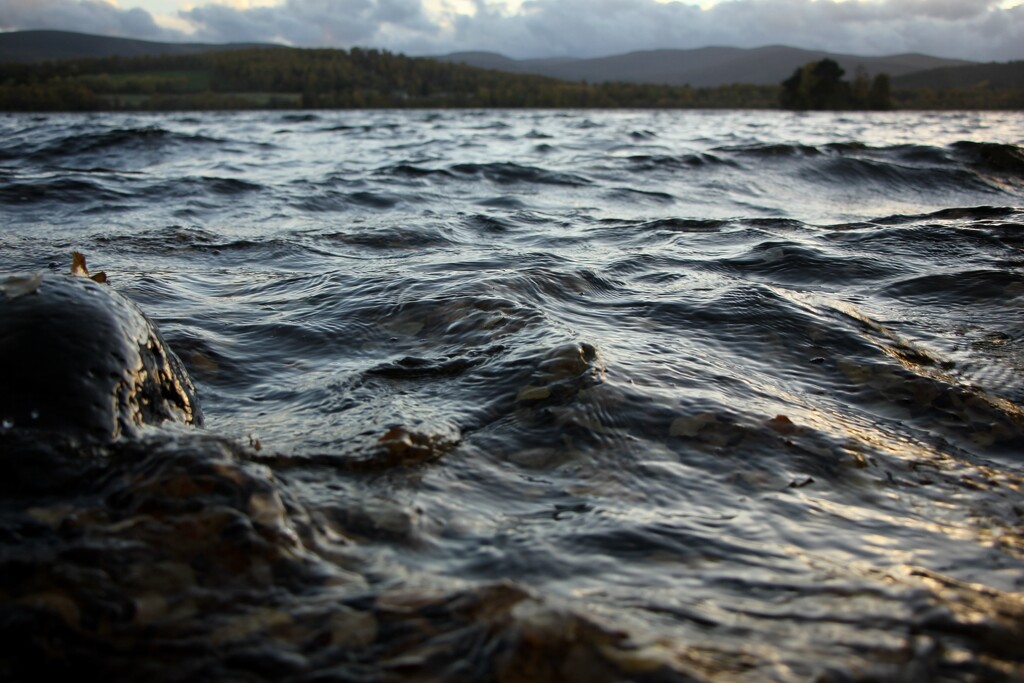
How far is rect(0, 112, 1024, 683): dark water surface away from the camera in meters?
1.59

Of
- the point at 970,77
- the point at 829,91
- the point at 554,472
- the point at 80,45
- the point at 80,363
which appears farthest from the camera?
the point at 80,45

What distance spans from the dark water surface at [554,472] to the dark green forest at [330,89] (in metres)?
52.6

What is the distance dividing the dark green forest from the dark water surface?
2072 inches

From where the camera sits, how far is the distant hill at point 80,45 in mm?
150250

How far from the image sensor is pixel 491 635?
1560 mm

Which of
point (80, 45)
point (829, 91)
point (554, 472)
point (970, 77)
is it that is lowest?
point (554, 472)

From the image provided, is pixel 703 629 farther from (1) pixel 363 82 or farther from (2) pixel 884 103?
(1) pixel 363 82

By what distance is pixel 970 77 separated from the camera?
114 m


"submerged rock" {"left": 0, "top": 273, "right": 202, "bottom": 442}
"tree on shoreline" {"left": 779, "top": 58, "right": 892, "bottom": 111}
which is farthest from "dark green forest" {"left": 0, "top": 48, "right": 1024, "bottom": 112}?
"submerged rock" {"left": 0, "top": 273, "right": 202, "bottom": 442}

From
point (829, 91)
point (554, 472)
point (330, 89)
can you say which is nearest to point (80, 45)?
point (330, 89)

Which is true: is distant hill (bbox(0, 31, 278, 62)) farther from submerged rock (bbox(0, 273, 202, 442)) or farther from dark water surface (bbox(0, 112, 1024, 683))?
submerged rock (bbox(0, 273, 202, 442))

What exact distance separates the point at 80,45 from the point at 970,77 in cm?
18206

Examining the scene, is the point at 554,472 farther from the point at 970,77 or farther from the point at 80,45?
the point at 80,45

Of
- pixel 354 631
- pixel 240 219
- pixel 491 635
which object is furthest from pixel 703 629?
pixel 240 219
